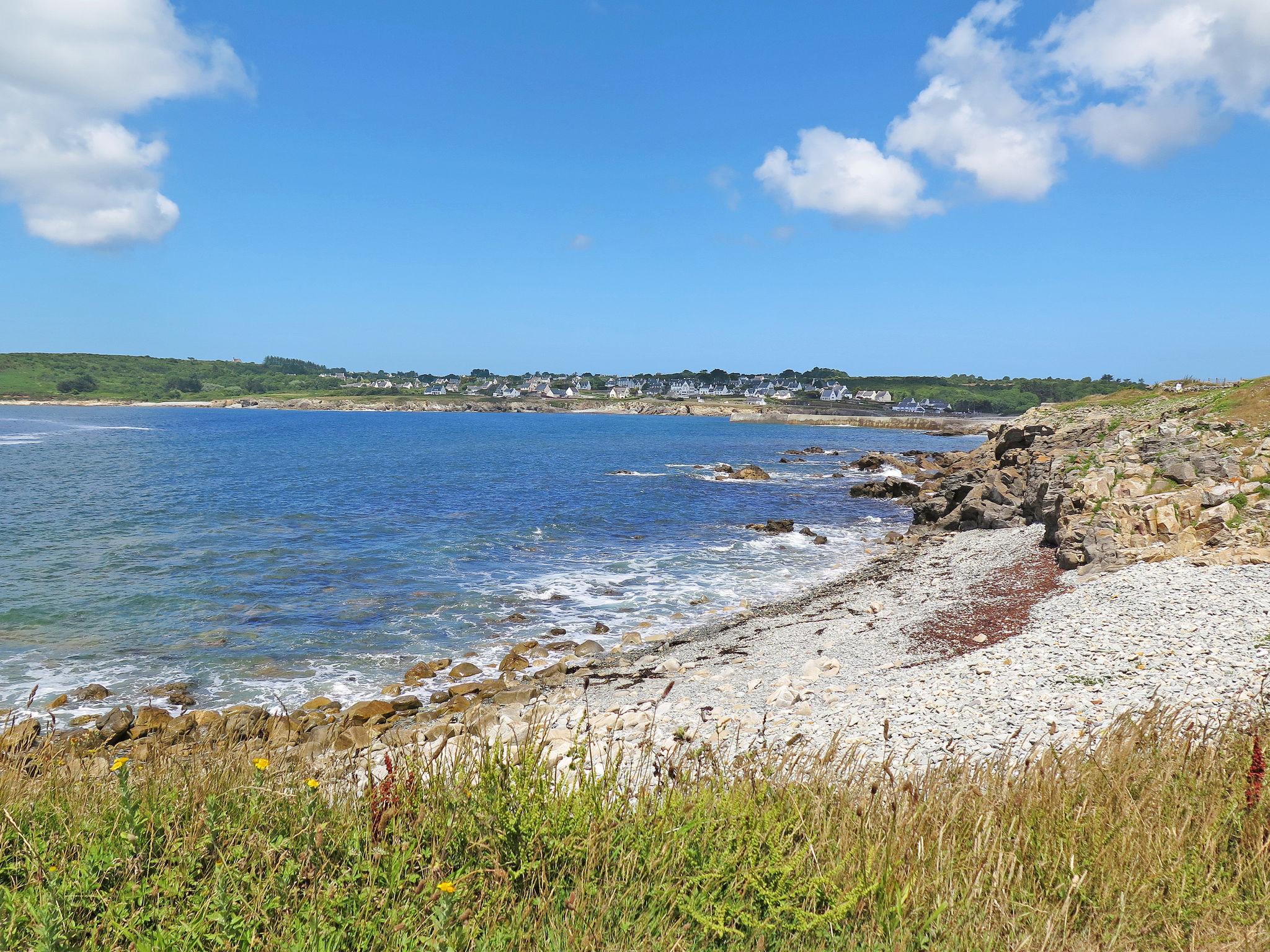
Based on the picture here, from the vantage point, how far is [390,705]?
48.5 ft

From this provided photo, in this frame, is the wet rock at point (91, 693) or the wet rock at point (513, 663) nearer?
the wet rock at point (91, 693)

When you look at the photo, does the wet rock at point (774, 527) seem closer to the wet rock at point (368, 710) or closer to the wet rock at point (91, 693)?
the wet rock at point (368, 710)

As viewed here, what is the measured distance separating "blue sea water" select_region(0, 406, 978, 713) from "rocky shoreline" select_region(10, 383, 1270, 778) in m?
2.00

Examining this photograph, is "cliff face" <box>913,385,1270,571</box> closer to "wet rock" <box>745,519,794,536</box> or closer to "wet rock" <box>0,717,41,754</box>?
"wet rock" <box>745,519,794,536</box>

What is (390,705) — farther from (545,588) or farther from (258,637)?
(545,588)

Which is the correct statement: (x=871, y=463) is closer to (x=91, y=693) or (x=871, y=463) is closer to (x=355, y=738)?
(x=355, y=738)

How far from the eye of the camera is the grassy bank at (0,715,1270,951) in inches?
147

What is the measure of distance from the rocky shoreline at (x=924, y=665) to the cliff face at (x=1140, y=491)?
0.29 ft

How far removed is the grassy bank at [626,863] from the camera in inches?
147

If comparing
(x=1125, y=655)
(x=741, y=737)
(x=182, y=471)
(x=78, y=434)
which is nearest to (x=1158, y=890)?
(x=741, y=737)

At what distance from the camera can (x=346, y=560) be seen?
92.7 feet

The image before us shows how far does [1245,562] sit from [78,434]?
119m

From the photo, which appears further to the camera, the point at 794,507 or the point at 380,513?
the point at 794,507

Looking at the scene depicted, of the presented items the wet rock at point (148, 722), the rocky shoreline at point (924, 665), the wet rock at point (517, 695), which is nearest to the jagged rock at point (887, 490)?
the rocky shoreline at point (924, 665)
